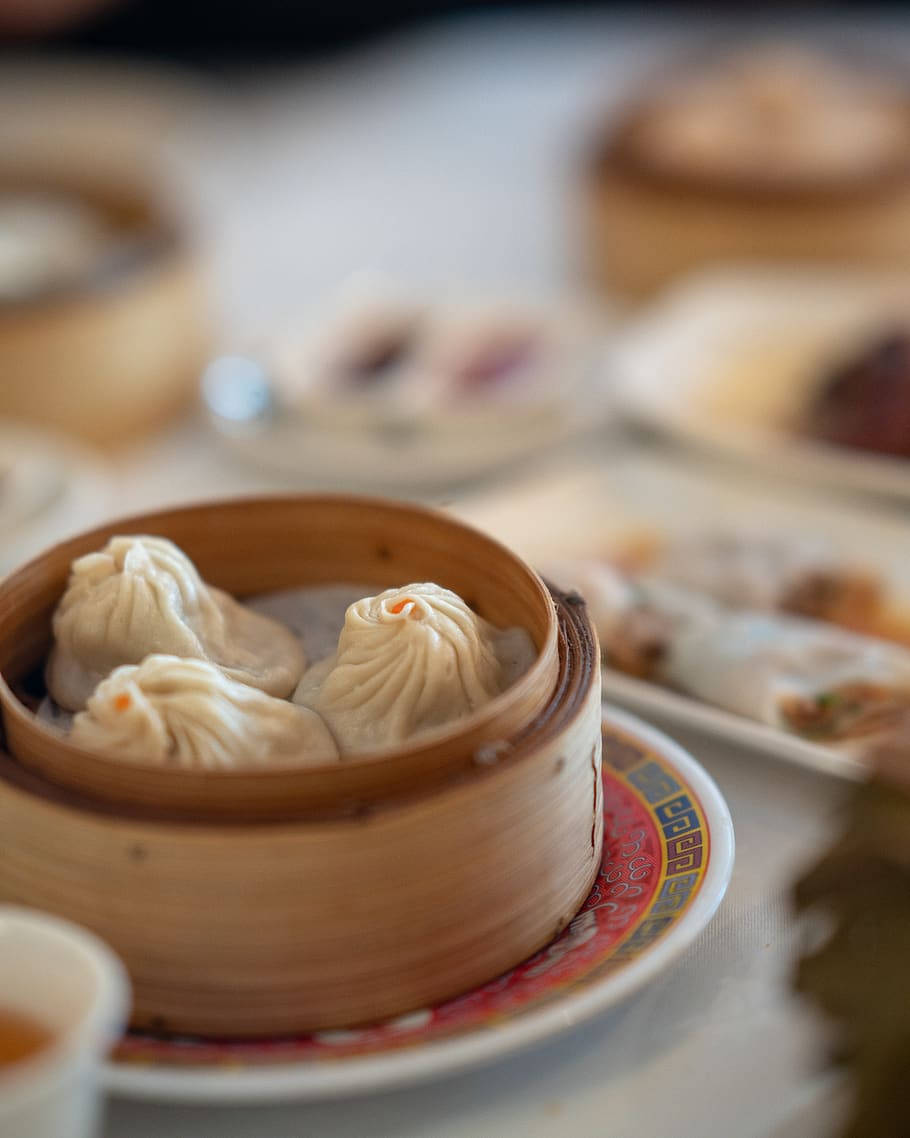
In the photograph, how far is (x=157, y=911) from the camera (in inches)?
32.9

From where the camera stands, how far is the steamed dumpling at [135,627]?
3.37 feet

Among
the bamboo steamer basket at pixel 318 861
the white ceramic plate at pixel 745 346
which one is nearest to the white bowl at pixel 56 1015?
the bamboo steamer basket at pixel 318 861

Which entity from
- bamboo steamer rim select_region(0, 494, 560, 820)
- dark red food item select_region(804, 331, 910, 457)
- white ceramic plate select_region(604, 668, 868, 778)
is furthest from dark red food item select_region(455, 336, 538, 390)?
bamboo steamer rim select_region(0, 494, 560, 820)

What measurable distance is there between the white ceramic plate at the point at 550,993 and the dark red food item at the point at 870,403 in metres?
0.93

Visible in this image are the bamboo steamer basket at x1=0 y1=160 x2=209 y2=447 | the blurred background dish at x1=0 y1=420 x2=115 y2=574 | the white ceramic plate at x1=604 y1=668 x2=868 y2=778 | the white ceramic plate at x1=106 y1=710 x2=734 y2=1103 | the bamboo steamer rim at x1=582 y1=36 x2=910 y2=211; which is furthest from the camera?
the bamboo steamer rim at x1=582 y1=36 x2=910 y2=211

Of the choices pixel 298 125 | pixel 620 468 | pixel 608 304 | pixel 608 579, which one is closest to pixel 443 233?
pixel 608 304

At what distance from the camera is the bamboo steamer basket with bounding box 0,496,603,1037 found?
2.69 ft

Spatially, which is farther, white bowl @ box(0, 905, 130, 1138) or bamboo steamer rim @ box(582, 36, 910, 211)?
bamboo steamer rim @ box(582, 36, 910, 211)

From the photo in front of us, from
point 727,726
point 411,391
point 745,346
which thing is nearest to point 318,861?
point 727,726

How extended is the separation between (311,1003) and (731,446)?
1151 mm

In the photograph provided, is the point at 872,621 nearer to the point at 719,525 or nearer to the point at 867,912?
the point at 719,525

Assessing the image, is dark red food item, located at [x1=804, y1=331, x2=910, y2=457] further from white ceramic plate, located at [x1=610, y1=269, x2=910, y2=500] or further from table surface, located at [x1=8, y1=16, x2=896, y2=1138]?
table surface, located at [x1=8, y1=16, x2=896, y2=1138]

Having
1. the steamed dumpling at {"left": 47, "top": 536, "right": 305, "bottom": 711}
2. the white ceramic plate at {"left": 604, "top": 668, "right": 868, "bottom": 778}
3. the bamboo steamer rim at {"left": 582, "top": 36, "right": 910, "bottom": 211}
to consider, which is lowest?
the white ceramic plate at {"left": 604, "top": 668, "right": 868, "bottom": 778}

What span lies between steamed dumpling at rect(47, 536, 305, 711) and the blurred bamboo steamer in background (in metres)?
1.01
